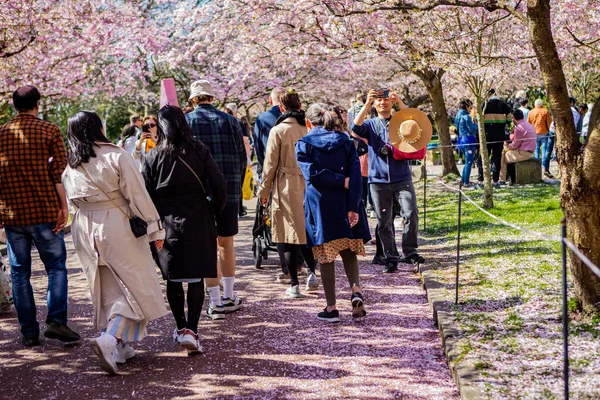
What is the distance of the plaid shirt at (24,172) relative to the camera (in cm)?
593

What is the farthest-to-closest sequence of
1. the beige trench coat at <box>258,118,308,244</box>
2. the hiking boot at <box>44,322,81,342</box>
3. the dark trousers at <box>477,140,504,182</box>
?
the dark trousers at <box>477,140,504,182</box>
the beige trench coat at <box>258,118,308,244</box>
the hiking boot at <box>44,322,81,342</box>

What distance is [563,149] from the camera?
5641mm

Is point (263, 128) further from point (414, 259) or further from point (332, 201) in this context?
point (414, 259)

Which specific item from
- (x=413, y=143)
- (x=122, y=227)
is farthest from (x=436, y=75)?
(x=122, y=227)

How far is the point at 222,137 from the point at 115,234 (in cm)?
187

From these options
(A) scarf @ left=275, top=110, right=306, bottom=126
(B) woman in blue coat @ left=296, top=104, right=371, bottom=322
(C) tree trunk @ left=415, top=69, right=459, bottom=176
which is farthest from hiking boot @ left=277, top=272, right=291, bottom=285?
(C) tree trunk @ left=415, top=69, right=459, bottom=176

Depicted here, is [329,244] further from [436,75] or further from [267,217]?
[436,75]

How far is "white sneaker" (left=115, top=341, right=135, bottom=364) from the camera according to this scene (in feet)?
17.7

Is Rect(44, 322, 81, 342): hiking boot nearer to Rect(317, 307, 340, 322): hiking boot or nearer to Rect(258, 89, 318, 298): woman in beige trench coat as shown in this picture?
Rect(317, 307, 340, 322): hiking boot

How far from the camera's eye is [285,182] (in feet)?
24.0

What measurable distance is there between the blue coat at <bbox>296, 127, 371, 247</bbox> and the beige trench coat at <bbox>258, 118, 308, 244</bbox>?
0.74m

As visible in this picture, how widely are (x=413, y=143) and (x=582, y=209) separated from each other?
8.90 feet

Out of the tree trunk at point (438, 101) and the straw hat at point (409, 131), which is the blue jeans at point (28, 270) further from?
the tree trunk at point (438, 101)

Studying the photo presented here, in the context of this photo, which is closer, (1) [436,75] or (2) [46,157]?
(2) [46,157]
